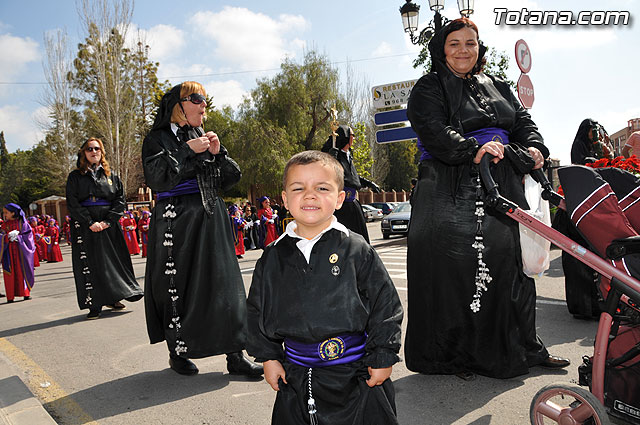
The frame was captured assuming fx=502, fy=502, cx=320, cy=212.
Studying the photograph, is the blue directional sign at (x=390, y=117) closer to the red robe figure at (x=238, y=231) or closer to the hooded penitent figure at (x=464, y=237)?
the red robe figure at (x=238, y=231)

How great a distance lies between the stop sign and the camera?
985 cm

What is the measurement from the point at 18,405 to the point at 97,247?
12.0 feet

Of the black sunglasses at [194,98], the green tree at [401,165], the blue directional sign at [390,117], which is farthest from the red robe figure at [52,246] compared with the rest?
the green tree at [401,165]

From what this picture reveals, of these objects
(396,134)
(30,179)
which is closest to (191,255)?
(396,134)

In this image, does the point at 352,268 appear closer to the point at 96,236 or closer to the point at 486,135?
the point at 486,135

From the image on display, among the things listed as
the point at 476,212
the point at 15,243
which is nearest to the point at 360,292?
the point at 476,212

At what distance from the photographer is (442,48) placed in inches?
139

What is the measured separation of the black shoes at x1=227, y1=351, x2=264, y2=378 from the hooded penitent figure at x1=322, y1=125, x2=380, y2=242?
3210 mm

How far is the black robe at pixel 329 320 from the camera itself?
197 cm

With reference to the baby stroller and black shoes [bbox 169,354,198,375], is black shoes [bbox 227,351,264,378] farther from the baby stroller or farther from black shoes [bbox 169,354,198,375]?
the baby stroller

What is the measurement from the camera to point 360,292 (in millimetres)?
2062

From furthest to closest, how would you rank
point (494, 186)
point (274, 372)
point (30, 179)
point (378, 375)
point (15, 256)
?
point (30, 179) < point (15, 256) < point (494, 186) < point (274, 372) < point (378, 375)

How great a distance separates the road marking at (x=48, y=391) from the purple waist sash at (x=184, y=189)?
162cm

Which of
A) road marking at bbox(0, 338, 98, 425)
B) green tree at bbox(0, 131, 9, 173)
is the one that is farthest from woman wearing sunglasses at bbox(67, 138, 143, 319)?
green tree at bbox(0, 131, 9, 173)
